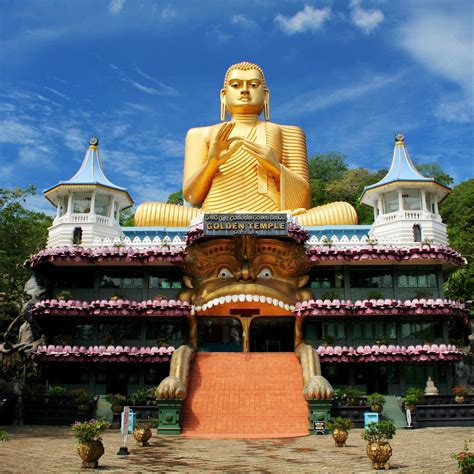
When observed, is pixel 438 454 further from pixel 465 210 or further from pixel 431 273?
pixel 465 210

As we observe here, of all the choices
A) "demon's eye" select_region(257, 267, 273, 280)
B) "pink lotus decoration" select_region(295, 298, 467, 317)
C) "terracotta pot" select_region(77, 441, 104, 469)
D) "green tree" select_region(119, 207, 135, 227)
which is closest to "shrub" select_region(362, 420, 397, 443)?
"terracotta pot" select_region(77, 441, 104, 469)

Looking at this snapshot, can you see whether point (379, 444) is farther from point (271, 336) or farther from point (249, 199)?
point (249, 199)

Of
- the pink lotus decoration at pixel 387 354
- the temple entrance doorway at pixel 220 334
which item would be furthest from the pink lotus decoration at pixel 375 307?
the temple entrance doorway at pixel 220 334

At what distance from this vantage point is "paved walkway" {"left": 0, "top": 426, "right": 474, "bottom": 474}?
499 inches

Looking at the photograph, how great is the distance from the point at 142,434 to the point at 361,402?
10.1 m

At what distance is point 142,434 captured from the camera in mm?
17031

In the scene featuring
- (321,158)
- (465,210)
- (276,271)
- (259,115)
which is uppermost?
(321,158)

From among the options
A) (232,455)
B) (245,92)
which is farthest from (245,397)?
(245,92)

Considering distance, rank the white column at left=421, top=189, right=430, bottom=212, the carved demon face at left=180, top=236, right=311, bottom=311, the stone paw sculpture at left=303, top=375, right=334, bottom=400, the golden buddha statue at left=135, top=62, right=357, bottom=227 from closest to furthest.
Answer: the stone paw sculpture at left=303, top=375, right=334, bottom=400
the carved demon face at left=180, top=236, right=311, bottom=311
the white column at left=421, top=189, right=430, bottom=212
the golden buddha statue at left=135, top=62, right=357, bottom=227

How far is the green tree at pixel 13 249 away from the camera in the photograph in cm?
3106

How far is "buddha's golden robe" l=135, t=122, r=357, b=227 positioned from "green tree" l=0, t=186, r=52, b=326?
21.0 feet

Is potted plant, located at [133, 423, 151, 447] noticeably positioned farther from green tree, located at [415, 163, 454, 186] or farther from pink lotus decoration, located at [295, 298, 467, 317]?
green tree, located at [415, 163, 454, 186]

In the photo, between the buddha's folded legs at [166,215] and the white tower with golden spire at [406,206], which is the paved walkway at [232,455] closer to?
the white tower with golden spire at [406,206]

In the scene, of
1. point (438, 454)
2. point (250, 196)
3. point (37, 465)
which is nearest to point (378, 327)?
point (250, 196)
